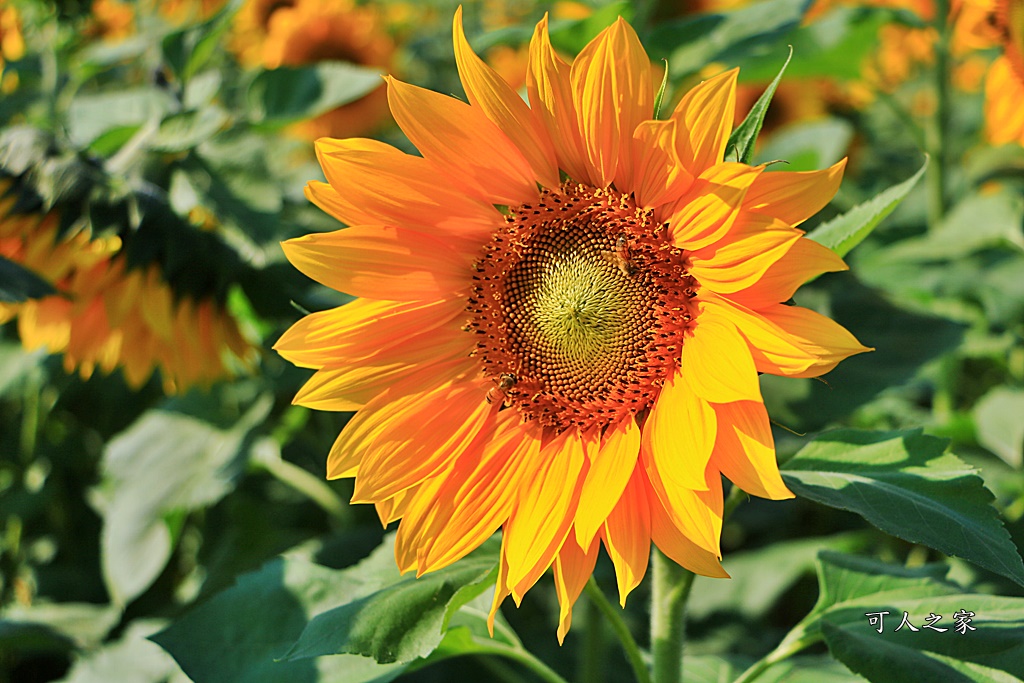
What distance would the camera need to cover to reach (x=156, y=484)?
69.6 inches

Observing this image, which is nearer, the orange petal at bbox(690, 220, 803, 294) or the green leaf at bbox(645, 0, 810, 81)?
the orange petal at bbox(690, 220, 803, 294)

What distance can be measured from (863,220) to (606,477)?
357 millimetres

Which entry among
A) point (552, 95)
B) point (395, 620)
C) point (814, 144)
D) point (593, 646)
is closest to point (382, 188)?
point (552, 95)

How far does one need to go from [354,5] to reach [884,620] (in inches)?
111

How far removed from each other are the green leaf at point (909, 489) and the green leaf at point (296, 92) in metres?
1.16

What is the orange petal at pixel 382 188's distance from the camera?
998 mm

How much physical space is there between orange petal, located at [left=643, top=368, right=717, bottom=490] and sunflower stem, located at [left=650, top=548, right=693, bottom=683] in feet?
0.56

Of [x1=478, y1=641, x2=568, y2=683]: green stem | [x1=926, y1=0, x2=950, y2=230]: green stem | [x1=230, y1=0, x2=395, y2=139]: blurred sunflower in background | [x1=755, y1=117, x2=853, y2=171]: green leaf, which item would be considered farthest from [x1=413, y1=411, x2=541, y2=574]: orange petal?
[x1=230, y1=0, x2=395, y2=139]: blurred sunflower in background

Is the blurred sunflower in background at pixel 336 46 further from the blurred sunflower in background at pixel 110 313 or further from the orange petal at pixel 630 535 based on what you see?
the orange petal at pixel 630 535

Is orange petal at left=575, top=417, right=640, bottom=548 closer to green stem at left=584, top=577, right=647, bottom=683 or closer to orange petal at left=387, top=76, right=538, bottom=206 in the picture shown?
green stem at left=584, top=577, right=647, bottom=683

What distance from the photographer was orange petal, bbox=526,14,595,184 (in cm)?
92

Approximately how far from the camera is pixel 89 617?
183cm

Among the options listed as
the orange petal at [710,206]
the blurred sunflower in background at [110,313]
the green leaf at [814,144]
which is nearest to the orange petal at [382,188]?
the orange petal at [710,206]

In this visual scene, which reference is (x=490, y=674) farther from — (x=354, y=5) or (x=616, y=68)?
(x=354, y=5)
